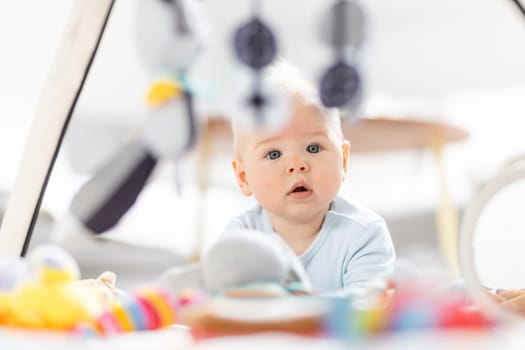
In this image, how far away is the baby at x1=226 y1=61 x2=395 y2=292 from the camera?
810 millimetres

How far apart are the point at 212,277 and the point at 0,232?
0.43m

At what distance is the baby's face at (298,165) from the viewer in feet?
2.66

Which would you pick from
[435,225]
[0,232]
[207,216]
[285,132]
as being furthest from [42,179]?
[435,225]

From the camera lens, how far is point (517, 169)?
430 mm

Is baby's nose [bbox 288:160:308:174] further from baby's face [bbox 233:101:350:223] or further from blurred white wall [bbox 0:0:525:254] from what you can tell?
blurred white wall [bbox 0:0:525:254]

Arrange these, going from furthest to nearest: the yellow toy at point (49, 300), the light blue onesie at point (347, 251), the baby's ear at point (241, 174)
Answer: the baby's ear at point (241, 174) < the light blue onesie at point (347, 251) < the yellow toy at point (49, 300)

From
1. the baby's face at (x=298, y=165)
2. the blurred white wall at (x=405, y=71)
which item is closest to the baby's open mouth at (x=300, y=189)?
the baby's face at (x=298, y=165)

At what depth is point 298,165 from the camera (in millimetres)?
805

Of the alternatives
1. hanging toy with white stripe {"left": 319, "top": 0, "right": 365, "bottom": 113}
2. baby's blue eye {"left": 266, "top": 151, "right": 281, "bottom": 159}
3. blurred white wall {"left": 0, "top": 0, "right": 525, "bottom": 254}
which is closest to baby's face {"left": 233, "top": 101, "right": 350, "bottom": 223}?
baby's blue eye {"left": 266, "top": 151, "right": 281, "bottom": 159}

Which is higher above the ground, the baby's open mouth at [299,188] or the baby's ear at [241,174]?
the baby's ear at [241,174]

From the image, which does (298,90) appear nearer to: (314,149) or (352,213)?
(314,149)

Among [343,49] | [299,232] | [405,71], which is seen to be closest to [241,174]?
[299,232]

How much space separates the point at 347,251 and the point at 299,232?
83mm

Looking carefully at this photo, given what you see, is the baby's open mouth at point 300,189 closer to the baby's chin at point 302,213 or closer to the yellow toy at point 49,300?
the baby's chin at point 302,213
